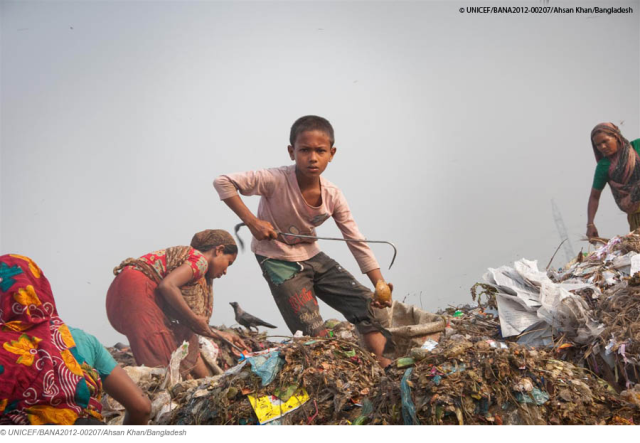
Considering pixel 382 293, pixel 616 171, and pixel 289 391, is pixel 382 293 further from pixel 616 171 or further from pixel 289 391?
pixel 616 171

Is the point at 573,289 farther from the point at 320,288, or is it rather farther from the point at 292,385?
the point at 292,385

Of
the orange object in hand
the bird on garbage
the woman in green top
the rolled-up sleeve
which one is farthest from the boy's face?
the woman in green top

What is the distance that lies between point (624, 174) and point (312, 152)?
11.2ft

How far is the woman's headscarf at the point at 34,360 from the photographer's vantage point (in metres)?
1.65

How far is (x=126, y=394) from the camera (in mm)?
1843

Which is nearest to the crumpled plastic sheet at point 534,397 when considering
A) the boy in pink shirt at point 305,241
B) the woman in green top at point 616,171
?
the boy in pink shirt at point 305,241

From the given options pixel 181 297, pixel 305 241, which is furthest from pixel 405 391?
pixel 181 297

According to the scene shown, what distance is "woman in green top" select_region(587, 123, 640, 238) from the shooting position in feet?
15.4

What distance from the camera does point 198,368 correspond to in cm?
347

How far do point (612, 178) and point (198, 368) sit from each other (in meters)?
4.14

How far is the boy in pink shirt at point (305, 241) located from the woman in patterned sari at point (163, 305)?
2.95ft

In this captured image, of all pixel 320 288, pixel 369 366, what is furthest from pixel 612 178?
pixel 369 366

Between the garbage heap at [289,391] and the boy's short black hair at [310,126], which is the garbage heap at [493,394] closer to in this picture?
the garbage heap at [289,391]

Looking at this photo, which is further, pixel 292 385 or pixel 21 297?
pixel 292 385
